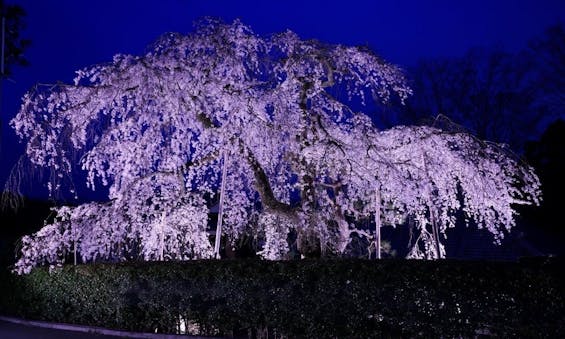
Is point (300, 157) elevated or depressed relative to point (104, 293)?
elevated

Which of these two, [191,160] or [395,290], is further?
[191,160]

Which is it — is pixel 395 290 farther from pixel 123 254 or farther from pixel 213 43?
pixel 123 254

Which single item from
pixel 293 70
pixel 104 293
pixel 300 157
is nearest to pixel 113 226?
pixel 104 293

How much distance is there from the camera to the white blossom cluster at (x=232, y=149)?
36.7 feet

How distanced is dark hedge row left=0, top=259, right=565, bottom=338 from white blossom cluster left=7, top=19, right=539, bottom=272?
1112 mm

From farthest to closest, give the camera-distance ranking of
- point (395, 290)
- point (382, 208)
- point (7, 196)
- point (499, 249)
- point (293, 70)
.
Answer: point (499, 249) < point (382, 208) < point (293, 70) < point (7, 196) < point (395, 290)

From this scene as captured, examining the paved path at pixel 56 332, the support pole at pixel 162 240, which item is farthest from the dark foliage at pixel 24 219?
the support pole at pixel 162 240

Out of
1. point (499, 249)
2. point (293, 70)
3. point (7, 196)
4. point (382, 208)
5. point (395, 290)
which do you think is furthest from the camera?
point (499, 249)

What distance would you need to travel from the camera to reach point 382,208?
1418cm

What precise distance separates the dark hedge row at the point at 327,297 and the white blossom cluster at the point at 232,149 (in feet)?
3.65

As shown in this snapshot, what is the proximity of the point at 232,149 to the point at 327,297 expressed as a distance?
3.68 meters

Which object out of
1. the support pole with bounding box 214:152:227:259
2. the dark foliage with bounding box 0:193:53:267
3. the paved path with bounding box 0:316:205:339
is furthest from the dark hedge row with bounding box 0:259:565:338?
the dark foliage with bounding box 0:193:53:267

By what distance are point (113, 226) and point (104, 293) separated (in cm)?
166

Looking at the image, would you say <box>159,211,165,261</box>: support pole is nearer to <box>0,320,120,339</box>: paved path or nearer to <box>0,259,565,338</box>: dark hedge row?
<box>0,259,565,338</box>: dark hedge row
